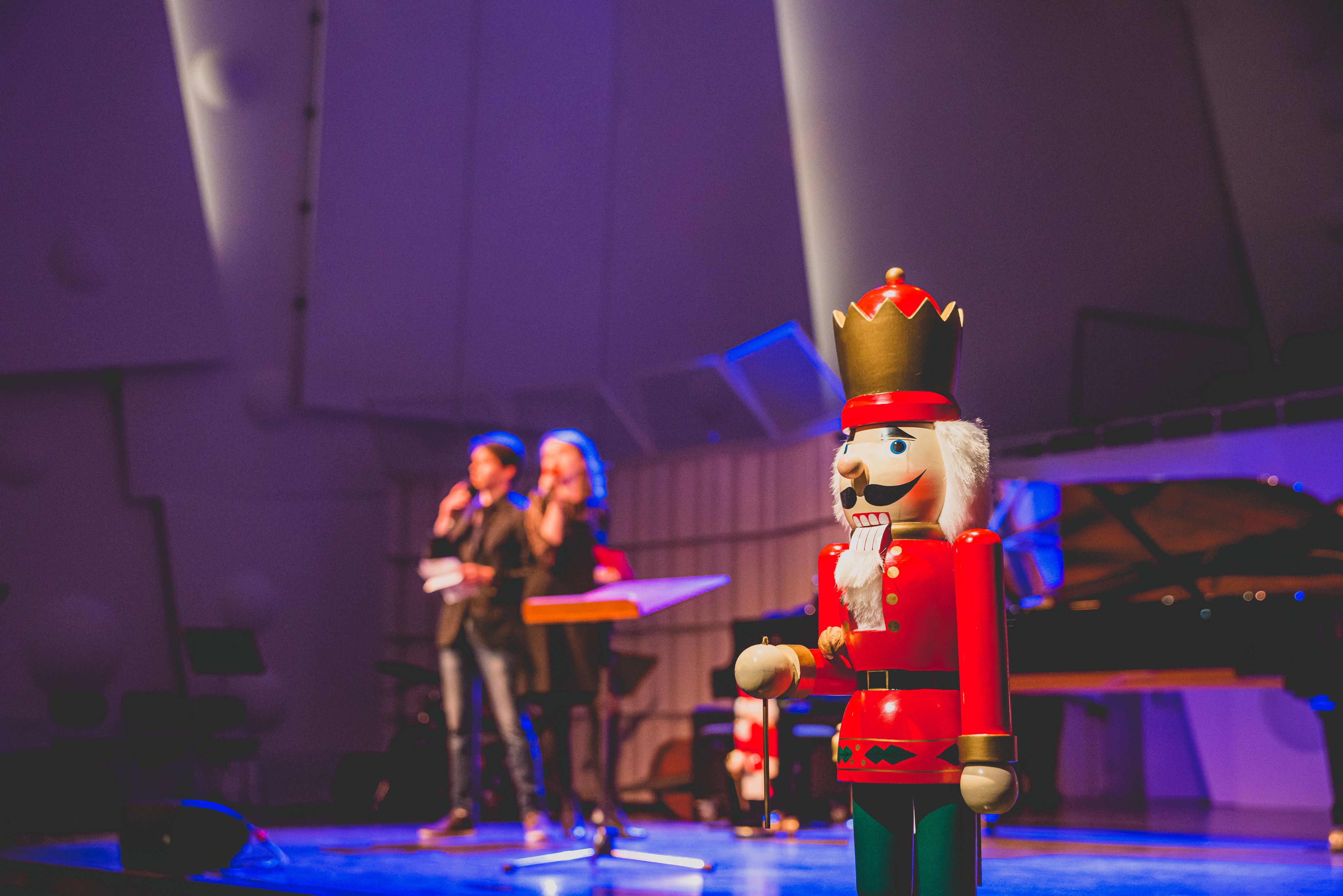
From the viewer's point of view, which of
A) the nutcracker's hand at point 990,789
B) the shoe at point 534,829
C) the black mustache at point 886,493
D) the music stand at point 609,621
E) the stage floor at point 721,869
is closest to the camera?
the nutcracker's hand at point 990,789

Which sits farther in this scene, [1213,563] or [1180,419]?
[1180,419]

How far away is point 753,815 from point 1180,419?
127 inches

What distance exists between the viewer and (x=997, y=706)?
1608mm

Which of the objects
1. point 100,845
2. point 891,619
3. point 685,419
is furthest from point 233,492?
point 891,619

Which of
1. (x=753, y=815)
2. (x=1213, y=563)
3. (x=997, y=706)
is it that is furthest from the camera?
(x=753, y=815)

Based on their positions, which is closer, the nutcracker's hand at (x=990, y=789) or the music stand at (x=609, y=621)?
the nutcracker's hand at (x=990, y=789)

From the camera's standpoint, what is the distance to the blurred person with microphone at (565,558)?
11.7ft

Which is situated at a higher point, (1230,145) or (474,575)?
(1230,145)

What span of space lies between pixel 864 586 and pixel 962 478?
23 centimetres

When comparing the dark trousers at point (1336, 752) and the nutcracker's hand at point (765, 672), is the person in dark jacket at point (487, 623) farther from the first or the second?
the dark trousers at point (1336, 752)

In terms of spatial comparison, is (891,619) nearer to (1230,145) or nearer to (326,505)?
(326,505)

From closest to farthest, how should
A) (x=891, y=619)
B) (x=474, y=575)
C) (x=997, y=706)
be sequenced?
(x=997, y=706) → (x=891, y=619) → (x=474, y=575)

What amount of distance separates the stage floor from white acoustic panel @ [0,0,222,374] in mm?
3260

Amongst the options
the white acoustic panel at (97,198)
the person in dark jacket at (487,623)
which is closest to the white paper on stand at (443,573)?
the person in dark jacket at (487,623)
